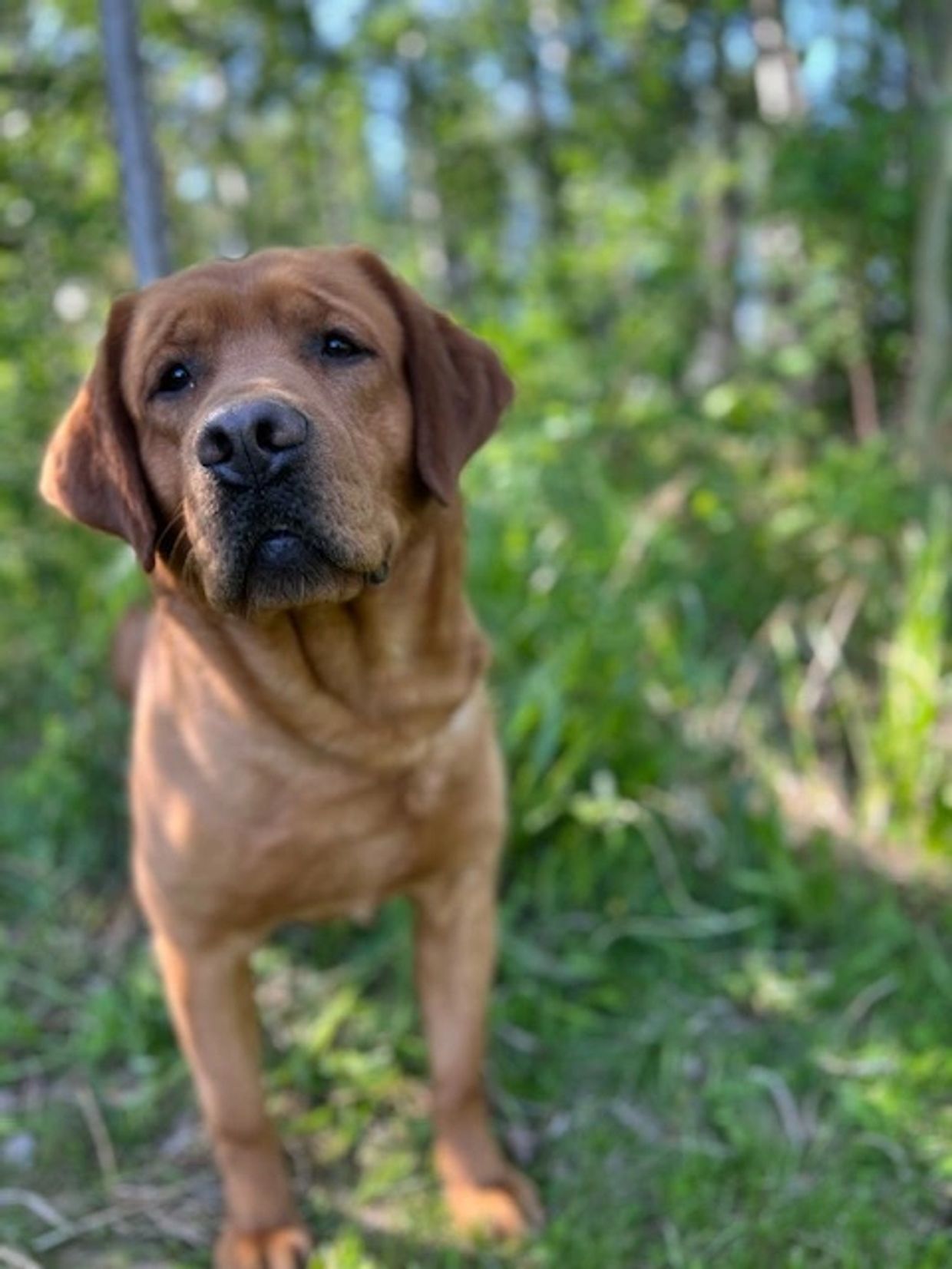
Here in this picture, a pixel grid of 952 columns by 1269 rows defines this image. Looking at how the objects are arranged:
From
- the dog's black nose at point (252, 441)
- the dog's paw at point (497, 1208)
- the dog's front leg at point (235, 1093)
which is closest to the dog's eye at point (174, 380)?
the dog's black nose at point (252, 441)

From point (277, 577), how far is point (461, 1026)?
1154mm

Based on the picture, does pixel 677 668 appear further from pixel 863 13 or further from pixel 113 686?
pixel 863 13

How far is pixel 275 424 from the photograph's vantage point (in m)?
1.85

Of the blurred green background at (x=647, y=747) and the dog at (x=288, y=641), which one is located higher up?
the dog at (x=288, y=641)

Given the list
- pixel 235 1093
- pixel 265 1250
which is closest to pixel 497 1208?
pixel 265 1250

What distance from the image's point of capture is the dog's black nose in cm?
184

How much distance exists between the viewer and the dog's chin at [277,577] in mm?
1960

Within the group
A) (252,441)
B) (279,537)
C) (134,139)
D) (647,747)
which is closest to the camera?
(252,441)

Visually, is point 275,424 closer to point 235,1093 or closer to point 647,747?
point 235,1093

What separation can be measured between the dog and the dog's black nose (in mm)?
38

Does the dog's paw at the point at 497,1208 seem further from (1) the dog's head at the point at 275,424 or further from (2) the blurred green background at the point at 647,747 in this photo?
(1) the dog's head at the point at 275,424

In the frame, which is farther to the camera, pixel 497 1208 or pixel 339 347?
pixel 497 1208

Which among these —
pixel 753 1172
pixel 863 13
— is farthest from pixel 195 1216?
pixel 863 13

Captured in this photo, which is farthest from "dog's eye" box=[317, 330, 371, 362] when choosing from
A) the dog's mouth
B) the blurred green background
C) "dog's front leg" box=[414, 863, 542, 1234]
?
the blurred green background
